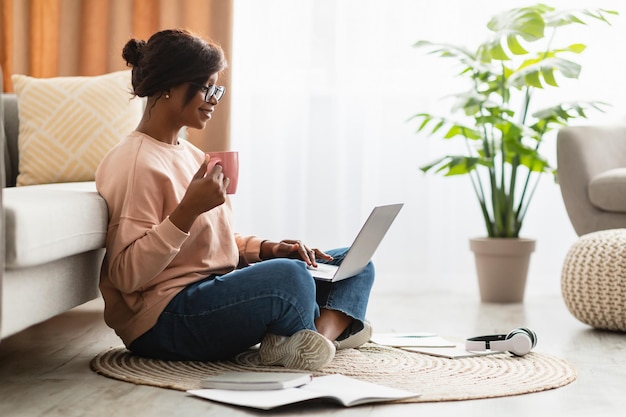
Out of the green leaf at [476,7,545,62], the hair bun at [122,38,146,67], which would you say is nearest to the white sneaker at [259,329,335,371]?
the hair bun at [122,38,146,67]

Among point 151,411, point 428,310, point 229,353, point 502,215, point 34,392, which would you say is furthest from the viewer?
point 502,215

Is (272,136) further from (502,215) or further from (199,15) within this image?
(502,215)

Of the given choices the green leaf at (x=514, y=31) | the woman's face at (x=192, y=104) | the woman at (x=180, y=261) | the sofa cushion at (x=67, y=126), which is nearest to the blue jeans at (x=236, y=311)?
the woman at (x=180, y=261)

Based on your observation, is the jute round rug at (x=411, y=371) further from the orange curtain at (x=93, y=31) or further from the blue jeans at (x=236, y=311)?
the orange curtain at (x=93, y=31)

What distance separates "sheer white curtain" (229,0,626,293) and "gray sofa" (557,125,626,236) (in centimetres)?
53

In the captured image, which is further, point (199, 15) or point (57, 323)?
point (199, 15)

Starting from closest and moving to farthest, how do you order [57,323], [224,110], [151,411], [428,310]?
[151,411]
[57,323]
[428,310]
[224,110]

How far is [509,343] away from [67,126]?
155 cm

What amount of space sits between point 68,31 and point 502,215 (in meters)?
1.90

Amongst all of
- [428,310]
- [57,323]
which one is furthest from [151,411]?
[428,310]

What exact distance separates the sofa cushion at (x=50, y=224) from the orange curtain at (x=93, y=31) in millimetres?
1785

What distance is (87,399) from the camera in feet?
5.90

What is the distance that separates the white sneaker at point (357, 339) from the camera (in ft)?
7.48

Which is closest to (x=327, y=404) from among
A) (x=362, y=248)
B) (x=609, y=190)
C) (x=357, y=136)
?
(x=362, y=248)
